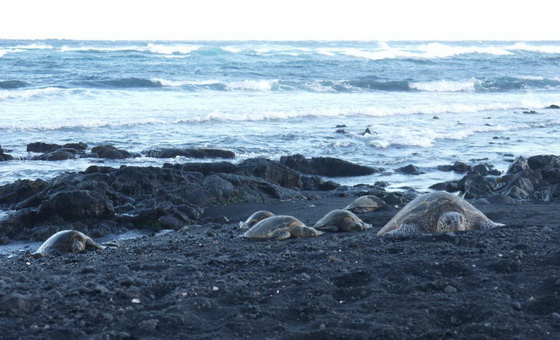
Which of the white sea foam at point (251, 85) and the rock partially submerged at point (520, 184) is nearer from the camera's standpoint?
the rock partially submerged at point (520, 184)

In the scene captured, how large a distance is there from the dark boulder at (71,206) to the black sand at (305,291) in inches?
76.2

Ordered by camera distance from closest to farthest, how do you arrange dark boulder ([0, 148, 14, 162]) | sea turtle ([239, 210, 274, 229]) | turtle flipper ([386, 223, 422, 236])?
turtle flipper ([386, 223, 422, 236]) → sea turtle ([239, 210, 274, 229]) → dark boulder ([0, 148, 14, 162])

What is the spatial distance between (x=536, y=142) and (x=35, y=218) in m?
11.4

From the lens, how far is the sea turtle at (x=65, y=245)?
6.74 metres

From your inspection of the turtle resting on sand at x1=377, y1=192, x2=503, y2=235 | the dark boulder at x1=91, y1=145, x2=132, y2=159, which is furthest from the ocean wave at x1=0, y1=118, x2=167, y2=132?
the turtle resting on sand at x1=377, y1=192, x2=503, y2=235

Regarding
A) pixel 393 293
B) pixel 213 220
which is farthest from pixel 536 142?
pixel 393 293

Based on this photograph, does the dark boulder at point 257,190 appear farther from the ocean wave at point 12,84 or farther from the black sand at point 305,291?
the ocean wave at point 12,84

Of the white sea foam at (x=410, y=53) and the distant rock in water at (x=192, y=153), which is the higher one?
the white sea foam at (x=410, y=53)

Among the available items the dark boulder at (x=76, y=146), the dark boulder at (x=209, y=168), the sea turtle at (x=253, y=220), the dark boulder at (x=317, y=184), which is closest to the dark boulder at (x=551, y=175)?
the dark boulder at (x=317, y=184)

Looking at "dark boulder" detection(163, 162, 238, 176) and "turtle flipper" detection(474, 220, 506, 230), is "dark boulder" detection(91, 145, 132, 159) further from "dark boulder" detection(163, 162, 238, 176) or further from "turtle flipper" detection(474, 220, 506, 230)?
"turtle flipper" detection(474, 220, 506, 230)

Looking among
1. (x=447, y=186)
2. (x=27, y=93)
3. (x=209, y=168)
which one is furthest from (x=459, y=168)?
(x=27, y=93)

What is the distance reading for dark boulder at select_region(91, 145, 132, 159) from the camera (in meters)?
12.8

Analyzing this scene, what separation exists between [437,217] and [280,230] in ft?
5.04

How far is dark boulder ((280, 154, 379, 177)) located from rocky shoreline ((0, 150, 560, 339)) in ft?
9.11
